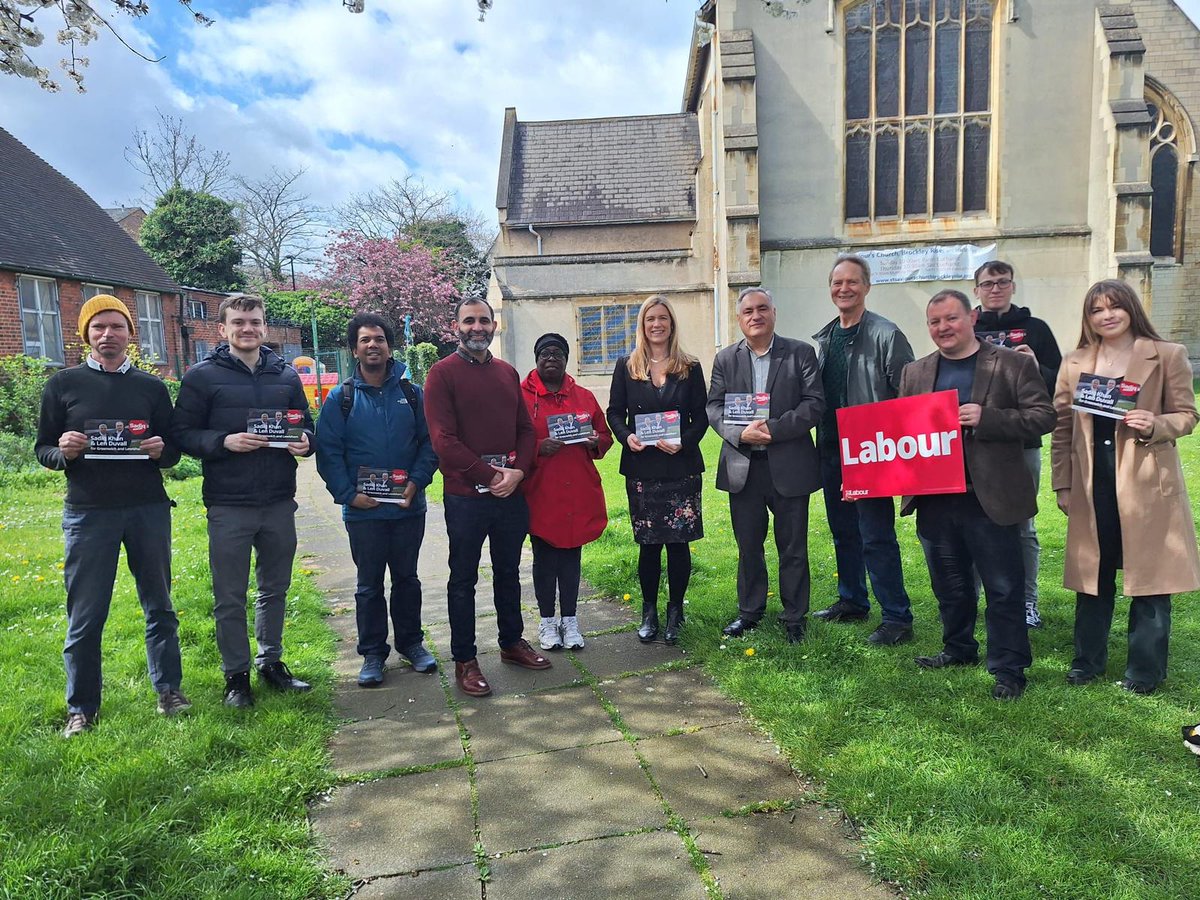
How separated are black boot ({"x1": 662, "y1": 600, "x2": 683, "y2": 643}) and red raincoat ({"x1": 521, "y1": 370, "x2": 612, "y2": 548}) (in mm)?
745

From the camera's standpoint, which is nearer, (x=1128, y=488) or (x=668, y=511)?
(x=1128, y=488)

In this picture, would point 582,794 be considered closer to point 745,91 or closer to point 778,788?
point 778,788

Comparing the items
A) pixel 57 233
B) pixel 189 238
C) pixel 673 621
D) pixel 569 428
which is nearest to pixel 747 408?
pixel 569 428

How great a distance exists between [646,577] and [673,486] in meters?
0.67

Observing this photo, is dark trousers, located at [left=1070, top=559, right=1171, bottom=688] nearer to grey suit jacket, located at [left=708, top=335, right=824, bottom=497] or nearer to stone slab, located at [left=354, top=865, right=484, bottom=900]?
grey suit jacket, located at [left=708, top=335, right=824, bottom=497]

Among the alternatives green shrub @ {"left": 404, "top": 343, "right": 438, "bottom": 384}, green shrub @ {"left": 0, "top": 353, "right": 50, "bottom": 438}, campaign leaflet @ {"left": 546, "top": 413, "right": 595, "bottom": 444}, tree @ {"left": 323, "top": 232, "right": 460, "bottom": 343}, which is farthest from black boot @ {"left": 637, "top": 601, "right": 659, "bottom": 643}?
tree @ {"left": 323, "top": 232, "right": 460, "bottom": 343}

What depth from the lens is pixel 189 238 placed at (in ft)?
118

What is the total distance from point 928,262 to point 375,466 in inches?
657

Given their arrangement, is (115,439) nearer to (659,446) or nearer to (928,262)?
(659,446)

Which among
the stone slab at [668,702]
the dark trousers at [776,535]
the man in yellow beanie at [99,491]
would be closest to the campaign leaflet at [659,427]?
the dark trousers at [776,535]

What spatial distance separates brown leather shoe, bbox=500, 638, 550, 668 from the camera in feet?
15.2

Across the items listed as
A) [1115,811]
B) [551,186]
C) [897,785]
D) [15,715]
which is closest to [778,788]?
[897,785]

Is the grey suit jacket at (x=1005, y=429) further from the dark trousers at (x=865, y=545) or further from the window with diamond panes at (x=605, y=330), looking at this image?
the window with diamond panes at (x=605, y=330)

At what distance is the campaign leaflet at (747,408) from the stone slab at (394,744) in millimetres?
2370
